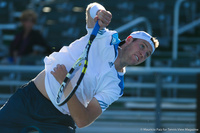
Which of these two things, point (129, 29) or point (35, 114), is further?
point (129, 29)

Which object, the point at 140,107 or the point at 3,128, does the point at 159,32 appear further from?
the point at 3,128

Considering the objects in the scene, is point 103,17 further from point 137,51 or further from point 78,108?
point 78,108

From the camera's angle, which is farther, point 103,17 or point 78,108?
Answer: point 103,17

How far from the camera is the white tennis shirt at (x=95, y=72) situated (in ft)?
→ 11.2

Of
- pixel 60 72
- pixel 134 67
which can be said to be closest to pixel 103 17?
pixel 60 72

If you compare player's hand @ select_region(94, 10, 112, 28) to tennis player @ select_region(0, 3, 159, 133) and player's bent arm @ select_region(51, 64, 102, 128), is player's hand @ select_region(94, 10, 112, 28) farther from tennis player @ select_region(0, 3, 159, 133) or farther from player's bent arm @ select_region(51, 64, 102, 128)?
player's bent arm @ select_region(51, 64, 102, 128)

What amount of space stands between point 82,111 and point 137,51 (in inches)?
28.6

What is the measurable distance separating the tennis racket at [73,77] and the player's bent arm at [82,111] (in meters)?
0.07

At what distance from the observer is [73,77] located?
10.6 ft

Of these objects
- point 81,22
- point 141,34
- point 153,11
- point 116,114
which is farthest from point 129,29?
point 141,34

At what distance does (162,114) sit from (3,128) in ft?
9.52

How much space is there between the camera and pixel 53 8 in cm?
948

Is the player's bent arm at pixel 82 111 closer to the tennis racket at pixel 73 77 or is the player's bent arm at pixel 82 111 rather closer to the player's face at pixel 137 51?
the tennis racket at pixel 73 77

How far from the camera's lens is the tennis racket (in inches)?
117
